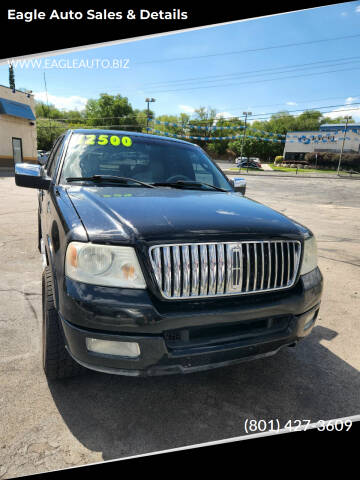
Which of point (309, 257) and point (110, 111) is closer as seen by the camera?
point (309, 257)

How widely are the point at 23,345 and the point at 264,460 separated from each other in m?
1.94

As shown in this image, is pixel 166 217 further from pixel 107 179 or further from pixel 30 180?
pixel 30 180

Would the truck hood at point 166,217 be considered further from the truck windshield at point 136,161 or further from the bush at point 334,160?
the bush at point 334,160

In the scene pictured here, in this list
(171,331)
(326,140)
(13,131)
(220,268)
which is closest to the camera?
(171,331)

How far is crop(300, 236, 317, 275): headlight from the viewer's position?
2111 mm

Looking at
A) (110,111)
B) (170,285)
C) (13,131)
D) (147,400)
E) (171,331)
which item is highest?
(110,111)

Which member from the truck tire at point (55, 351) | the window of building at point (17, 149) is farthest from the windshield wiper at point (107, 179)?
the window of building at point (17, 149)

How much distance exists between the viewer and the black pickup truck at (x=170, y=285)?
63.6 inches

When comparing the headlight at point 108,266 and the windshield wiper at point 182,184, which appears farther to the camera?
the windshield wiper at point 182,184

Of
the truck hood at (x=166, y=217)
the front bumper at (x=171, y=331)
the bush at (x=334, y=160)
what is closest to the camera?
the front bumper at (x=171, y=331)

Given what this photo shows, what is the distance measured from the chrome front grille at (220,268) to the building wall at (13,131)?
2573 cm

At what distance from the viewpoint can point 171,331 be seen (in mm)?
1627

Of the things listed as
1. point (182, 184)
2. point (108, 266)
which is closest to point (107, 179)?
point (182, 184)

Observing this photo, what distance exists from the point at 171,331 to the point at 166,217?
2.08ft
